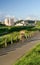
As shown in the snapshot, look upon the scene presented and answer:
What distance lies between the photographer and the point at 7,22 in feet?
375

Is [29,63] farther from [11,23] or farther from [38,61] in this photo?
[11,23]

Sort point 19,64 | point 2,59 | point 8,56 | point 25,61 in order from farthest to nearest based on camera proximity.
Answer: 1. point 8,56
2. point 2,59
3. point 25,61
4. point 19,64

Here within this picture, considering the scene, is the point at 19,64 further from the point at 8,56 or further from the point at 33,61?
the point at 8,56

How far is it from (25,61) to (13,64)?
1194 millimetres

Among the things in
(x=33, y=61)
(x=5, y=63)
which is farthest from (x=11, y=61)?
(x=33, y=61)

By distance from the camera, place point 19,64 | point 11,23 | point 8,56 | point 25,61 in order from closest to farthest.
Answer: point 19,64 < point 25,61 < point 8,56 < point 11,23

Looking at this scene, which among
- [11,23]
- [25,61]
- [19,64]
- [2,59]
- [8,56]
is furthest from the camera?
[11,23]

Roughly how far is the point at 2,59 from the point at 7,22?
324ft

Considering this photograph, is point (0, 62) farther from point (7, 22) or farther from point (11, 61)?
point (7, 22)

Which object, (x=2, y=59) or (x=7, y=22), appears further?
(x=7, y=22)

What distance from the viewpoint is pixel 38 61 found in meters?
14.9

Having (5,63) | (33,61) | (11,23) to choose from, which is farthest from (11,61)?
(11,23)

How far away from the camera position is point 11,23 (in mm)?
112750

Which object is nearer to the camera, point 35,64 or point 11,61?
point 35,64
